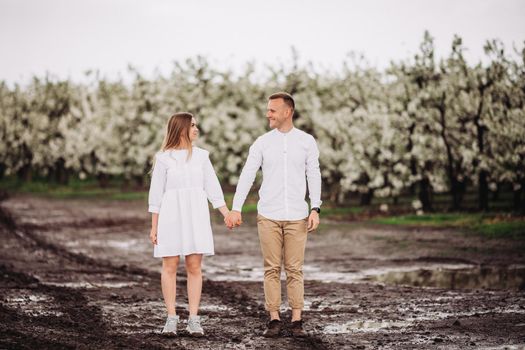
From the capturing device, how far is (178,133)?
7301 millimetres

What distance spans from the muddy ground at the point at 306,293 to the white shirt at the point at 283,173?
1.23 m

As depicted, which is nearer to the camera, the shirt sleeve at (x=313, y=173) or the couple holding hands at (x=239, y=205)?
the couple holding hands at (x=239, y=205)

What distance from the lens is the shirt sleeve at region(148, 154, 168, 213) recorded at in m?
7.28

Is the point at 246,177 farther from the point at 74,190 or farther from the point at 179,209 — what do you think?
the point at 74,190

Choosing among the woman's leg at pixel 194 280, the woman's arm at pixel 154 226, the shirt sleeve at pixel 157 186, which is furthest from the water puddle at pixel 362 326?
the shirt sleeve at pixel 157 186

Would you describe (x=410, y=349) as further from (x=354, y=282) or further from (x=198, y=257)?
(x=354, y=282)

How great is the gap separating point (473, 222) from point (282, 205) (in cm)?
1483

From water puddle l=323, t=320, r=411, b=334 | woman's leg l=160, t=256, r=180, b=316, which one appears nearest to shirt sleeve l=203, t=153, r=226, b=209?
woman's leg l=160, t=256, r=180, b=316

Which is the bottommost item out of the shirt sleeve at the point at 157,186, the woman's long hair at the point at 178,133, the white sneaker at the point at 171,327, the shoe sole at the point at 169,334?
the shoe sole at the point at 169,334

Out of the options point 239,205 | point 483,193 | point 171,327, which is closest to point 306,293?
point 239,205

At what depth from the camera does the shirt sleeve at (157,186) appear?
23.9 feet

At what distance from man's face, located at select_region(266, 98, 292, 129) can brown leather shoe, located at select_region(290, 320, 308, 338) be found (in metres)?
1.95

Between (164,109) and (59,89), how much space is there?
15.4 metres

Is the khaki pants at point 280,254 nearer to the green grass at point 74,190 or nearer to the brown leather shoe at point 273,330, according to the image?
the brown leather shoe at point 273,330
